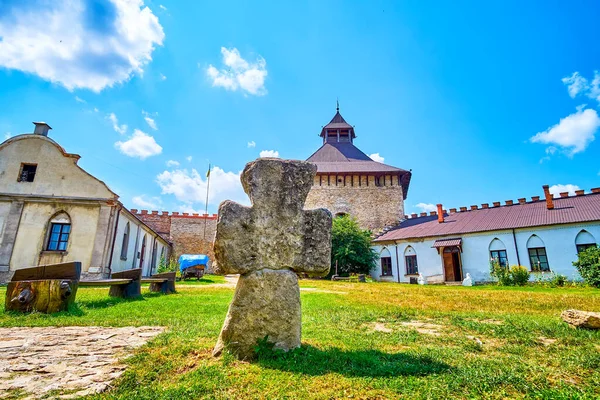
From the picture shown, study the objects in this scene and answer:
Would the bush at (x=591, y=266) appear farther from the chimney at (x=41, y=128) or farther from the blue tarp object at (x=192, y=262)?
the chimney at (x=41, y=128)

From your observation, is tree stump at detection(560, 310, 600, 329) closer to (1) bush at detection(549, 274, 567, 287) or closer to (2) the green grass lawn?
(2) the green grass lawn

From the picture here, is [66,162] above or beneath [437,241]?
above

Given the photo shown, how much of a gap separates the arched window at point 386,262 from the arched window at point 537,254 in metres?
9.68

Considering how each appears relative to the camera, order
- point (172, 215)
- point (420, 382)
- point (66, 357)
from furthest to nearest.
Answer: point (172, 215) → point (66, 357) → point (420, 382)

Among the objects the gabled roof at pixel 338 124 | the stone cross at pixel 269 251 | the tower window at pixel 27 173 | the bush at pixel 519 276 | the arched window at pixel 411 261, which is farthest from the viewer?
the gabled roof at pixel 338 124

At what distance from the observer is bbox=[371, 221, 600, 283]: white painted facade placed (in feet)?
60.6

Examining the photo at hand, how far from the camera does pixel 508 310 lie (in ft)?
20.2

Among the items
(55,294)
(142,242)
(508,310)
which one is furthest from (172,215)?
(508,310)

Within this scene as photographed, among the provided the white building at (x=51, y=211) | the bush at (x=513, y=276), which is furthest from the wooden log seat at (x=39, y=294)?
the bush at (x=513, y=276)

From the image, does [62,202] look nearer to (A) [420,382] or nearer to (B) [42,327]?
(B) [42,327]

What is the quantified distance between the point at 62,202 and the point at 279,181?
53.3 feet

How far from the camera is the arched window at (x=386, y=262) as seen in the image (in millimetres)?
26062

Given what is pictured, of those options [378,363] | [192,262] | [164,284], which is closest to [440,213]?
[192,262]

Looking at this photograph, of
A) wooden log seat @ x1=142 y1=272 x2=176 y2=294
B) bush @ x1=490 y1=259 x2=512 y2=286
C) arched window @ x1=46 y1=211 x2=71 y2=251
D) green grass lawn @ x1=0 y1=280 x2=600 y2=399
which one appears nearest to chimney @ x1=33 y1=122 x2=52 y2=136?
arched window @ x1=46 y1=211 x2=71 y2=251
